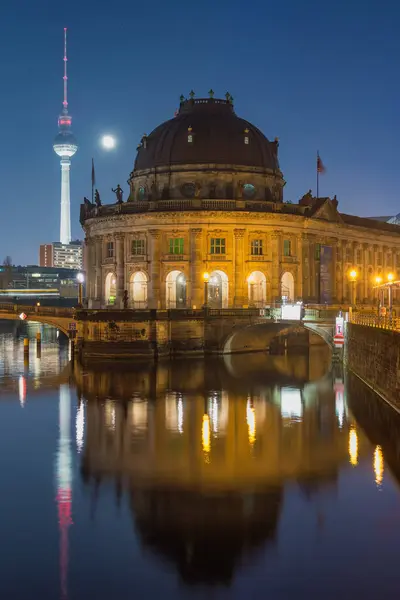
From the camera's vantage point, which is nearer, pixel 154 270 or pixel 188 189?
pixel 154 270

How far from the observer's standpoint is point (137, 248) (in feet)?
316

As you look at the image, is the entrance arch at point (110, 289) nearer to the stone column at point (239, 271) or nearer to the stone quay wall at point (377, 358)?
the stone column at point (239, 271)

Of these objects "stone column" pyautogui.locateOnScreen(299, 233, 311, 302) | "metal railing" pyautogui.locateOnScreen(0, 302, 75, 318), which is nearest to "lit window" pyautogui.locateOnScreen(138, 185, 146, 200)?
"metal railing" pyautogui.locateOnScreen(0, 302, 75, 318)

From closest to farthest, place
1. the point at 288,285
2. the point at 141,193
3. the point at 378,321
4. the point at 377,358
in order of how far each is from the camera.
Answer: the point at 377,358
the point at 378,321
the point at 288,285
the point at 141,193

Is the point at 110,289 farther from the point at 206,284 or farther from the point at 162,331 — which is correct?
the point at 162,331

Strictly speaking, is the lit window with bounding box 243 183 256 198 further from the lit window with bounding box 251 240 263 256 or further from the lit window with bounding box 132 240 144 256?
the lit window with bounding box 132 240 144 256

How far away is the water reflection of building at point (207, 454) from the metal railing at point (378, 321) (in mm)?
6613

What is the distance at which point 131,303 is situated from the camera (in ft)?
320

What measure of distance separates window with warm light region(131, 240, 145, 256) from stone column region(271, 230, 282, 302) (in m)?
16.0

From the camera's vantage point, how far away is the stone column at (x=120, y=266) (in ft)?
318

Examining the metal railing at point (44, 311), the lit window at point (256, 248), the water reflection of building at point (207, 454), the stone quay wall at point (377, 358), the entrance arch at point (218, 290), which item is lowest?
the water reflection of building at point (207, 454)

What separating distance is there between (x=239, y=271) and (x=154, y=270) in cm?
1033

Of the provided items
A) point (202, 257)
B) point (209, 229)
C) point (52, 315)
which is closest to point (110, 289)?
point (52, 315)

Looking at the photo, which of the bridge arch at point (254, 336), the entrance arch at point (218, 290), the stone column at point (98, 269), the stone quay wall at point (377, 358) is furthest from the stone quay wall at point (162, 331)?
the stone column at point (98, 269)
